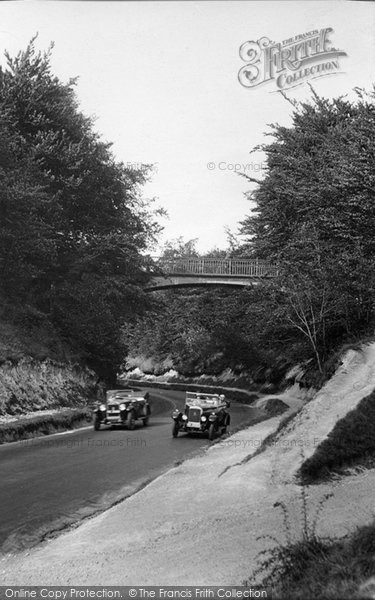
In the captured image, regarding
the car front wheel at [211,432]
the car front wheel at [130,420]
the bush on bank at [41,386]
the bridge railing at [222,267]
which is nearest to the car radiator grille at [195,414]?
the car front wheel at [211,432]

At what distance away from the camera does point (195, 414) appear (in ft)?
66.3

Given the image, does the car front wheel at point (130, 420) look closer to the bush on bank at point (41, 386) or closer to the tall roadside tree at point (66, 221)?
the bush on bank at point (41, 386)

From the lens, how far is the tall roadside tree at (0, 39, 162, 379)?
3167 cm

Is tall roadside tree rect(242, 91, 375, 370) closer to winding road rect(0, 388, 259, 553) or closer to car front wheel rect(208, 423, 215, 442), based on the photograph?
car front wheel rect(208, 423, 215, 442)

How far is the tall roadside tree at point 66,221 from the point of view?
104ft

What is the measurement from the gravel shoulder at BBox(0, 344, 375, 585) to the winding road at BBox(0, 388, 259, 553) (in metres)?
0.74

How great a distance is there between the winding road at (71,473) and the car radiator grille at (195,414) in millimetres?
697

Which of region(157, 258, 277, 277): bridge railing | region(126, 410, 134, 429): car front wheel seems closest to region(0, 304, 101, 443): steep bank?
region(126, 410, 134, 429): car front wheel

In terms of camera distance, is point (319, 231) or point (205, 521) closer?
point (205, 521)

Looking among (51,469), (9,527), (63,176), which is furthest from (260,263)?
(9,527)

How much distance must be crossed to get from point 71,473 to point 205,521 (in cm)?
595

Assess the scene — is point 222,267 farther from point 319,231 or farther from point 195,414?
point 195,414

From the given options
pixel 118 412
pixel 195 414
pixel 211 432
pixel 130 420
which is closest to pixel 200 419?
pixel 195 414

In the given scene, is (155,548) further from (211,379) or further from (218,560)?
(211,379)
